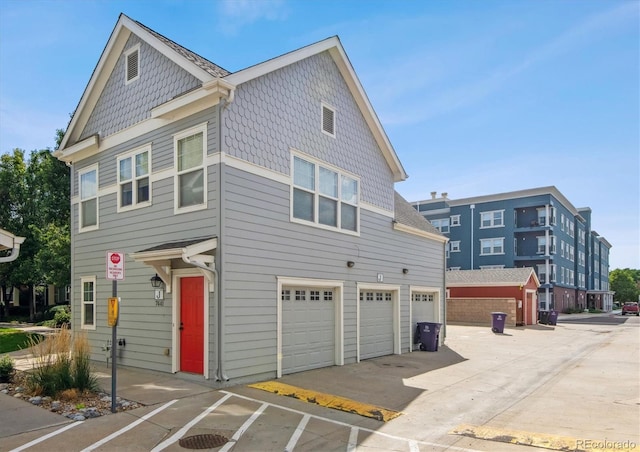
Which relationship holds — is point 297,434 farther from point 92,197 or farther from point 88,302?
point 92,197

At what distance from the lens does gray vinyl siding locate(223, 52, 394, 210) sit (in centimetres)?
1017

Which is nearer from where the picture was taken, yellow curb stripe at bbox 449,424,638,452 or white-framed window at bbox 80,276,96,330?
yellow curb stripe at bbox 449,424,638,452

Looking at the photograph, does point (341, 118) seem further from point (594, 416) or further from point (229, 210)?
point (594, 416)

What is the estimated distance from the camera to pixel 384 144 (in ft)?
50.1

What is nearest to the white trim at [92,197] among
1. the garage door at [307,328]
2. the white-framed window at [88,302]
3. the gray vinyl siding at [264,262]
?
the white-framed window at [88,302]

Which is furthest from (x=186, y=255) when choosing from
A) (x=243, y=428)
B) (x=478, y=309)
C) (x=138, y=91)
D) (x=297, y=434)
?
(x=478, y=309)

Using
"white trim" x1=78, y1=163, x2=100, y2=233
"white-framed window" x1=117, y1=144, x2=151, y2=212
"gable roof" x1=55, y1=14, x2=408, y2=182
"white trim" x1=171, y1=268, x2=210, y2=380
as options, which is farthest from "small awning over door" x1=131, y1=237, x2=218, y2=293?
"white trim" x1=78, y1=163, x2=100, y2=233

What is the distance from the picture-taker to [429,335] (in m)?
16.2

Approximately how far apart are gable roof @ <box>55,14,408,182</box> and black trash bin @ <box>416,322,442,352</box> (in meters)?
5.23

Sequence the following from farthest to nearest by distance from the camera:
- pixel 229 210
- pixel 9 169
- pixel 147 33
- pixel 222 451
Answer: pixel 9 169
pixel 147 33
pixel 229 210
pixel 222 451

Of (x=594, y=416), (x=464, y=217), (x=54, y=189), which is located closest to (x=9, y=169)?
(x=54, y=189)

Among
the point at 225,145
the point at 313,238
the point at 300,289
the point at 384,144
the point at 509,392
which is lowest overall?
the point at 509,392

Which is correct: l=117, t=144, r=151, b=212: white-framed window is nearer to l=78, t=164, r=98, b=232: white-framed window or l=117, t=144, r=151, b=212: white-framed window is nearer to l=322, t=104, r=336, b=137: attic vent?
l=78, t=164, r=98, b=232: white-framed window

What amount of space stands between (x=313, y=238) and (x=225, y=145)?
3.53 meters
